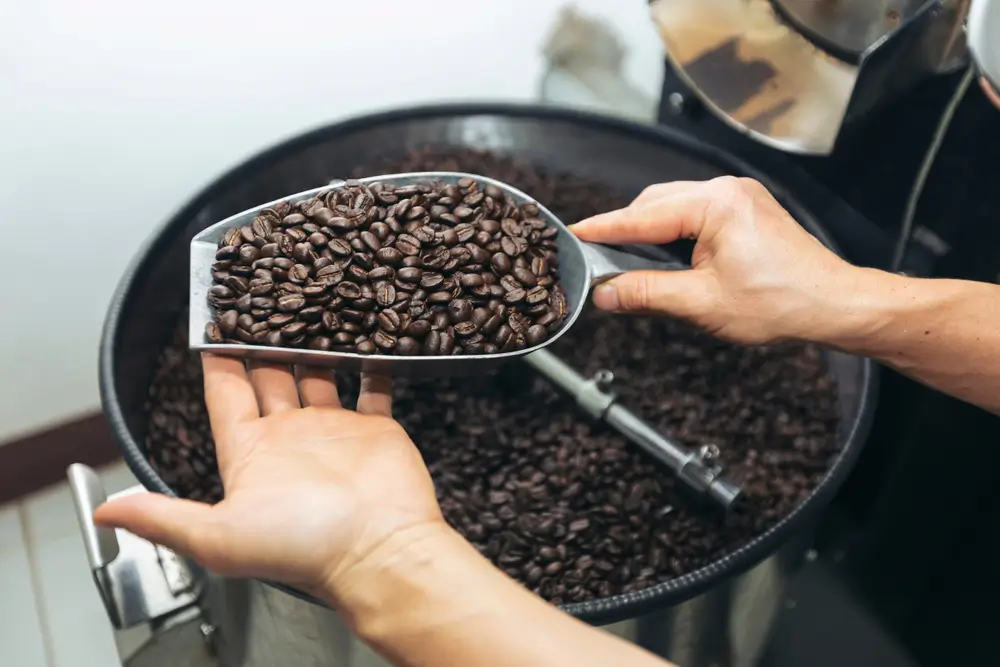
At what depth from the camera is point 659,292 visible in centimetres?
89

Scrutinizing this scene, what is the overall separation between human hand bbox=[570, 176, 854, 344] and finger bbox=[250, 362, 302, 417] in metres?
0.32

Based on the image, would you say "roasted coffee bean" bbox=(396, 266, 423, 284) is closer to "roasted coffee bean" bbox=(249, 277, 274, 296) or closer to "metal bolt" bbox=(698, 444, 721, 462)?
"roasted coffee bean" bbox=(249, 277, 274, 296)

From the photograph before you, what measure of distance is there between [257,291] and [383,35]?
73 cm

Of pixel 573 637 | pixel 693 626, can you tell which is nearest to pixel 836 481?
pixel 693 626

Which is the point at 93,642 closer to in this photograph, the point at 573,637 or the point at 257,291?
the point at 257,291

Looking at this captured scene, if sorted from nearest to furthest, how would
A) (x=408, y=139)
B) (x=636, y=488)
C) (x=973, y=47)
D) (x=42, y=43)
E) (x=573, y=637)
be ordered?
1. (x=573, y=637)
2. (x=973, y=47)
3. (x=636, y=488)
4. (x=42, y=43)
5. (x=408, y=139)

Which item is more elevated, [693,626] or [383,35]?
[383,35]

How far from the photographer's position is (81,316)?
1.49 meters

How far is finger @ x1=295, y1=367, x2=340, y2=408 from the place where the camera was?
0.88 metres

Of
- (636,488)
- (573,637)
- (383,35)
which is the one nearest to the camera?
(573,637)

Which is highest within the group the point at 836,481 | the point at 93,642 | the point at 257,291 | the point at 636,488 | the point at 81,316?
the point at 257,291

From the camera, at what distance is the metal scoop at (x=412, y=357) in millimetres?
845

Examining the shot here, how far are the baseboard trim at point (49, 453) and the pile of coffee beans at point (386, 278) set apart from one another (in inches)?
33.4

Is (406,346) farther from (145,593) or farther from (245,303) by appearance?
(145,593)
